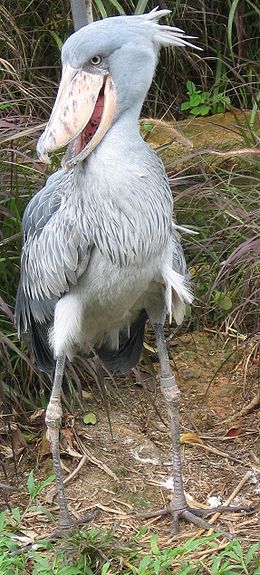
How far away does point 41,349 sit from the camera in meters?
3.42

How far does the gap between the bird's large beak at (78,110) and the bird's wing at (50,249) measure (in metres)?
0.20

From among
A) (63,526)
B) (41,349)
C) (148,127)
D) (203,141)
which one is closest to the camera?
(63,526)

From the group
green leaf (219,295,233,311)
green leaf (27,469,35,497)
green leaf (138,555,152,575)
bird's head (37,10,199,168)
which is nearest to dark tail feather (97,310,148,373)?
green leaf (27,469,35,497)

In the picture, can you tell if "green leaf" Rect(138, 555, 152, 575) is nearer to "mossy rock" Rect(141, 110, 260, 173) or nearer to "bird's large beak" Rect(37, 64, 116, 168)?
"bird's large beak" Rect(37, 64, 116, 168)

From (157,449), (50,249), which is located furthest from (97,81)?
(157,449)

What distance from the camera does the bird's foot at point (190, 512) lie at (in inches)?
127

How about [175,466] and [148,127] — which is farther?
[148,127]

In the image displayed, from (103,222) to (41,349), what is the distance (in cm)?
70

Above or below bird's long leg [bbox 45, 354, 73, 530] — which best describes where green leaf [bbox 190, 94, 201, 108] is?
below

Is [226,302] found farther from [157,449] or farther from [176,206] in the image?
[157,449]

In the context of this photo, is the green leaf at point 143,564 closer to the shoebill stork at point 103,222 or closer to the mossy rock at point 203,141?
the shoebill stork at point 103,222

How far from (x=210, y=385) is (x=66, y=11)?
209 centimetres

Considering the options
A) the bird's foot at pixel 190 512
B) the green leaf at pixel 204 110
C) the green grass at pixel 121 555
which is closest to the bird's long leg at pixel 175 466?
the bird's foot at pixel 190 512

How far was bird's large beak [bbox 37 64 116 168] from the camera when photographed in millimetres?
2727
